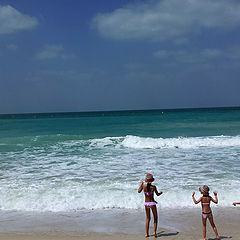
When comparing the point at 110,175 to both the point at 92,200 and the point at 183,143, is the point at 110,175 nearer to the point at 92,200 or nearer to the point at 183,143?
the point at 92,200

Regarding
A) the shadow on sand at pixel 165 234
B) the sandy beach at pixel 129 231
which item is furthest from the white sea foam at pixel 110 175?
the shadow on sand at pixel 165 234

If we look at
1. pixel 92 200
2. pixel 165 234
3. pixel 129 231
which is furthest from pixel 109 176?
pixel 165 234

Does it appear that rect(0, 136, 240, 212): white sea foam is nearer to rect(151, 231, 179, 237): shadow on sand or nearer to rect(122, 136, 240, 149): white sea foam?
rect(122, 136, 240, 149): white sea foam

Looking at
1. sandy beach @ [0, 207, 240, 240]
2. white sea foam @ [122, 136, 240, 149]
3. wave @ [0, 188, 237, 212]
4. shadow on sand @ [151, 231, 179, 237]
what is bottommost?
shadow on sand @ [151, 231, 179, 237]

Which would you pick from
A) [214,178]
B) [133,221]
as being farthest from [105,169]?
[133,221]

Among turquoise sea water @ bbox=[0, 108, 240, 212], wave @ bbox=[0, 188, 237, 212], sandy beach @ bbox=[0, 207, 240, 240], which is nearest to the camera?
sandy beach @ bbox=[0, 207, 240, 240]

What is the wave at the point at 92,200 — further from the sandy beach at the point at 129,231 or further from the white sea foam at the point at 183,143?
the white sea foam at the point at 183,143

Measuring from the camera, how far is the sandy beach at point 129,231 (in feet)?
22.3

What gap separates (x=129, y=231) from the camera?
709 centimetres

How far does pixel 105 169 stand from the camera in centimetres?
1346

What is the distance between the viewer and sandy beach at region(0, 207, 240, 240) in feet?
22.3

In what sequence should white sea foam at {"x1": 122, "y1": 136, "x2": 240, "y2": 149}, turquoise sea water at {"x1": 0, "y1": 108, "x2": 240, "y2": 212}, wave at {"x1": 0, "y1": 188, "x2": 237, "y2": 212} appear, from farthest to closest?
white sea foam at {"x1": 122, "y1": 136, "x2": 240, "y2": 149} → turquoise sea water at {"x1": 0, "y1": 108, "x2": 240, "y2": 212} → wave at {"x1": 0, "y1": 188, "x2": 237, "y2": 212}

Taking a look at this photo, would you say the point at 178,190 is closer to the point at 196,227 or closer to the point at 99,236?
the point at 196,227

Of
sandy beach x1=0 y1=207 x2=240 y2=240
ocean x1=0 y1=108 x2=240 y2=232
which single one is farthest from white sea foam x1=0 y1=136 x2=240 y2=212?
sandy beach x1=0 y1=207 x2=240 y2=240
